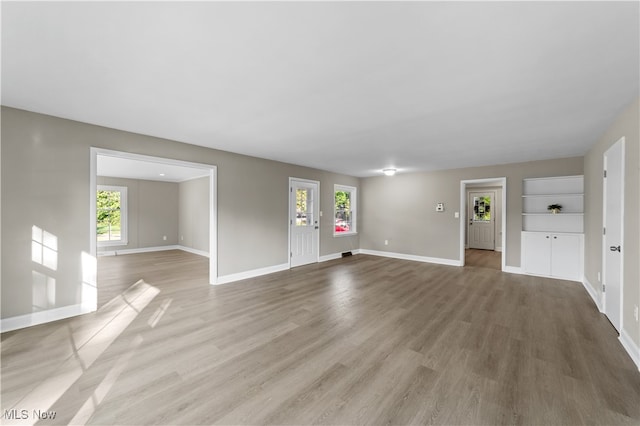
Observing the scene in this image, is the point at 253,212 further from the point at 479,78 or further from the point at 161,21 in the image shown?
the point at 479,78

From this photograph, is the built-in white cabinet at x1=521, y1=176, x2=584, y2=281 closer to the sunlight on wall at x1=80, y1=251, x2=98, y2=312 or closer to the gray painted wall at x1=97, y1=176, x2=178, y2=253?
the sunlight on wall at x1=80, y1=251, x2=98, y2=312

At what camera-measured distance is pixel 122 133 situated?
3.65 metres

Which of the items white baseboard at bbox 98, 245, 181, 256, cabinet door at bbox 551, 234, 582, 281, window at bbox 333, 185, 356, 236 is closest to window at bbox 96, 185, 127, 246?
white baseboard at bbox 98, 245, 181, 256

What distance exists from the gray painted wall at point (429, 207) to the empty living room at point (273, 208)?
0.36 ft

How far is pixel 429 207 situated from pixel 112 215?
31.4 ft

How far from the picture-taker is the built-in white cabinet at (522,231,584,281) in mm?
5020

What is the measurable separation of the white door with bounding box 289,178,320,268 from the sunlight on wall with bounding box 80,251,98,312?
11.7ft

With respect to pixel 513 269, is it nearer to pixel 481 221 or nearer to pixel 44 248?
pixel 481 221

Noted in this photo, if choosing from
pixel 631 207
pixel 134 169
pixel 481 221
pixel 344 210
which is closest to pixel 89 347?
pixel 631 207

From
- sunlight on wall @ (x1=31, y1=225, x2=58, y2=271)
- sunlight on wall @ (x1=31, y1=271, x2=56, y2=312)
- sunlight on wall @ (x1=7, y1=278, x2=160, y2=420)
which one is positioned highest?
sunlight on wall @ (x1=31, y1=225, x2=58, y2=271)

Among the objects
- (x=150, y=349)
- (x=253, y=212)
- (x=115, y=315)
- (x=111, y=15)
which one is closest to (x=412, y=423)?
(x=150, y=349)

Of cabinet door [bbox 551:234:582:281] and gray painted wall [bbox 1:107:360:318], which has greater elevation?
gray painted wall [bbox 1:107:360:318]

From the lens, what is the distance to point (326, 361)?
2.35 m

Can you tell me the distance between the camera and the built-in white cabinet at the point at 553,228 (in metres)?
5.08
